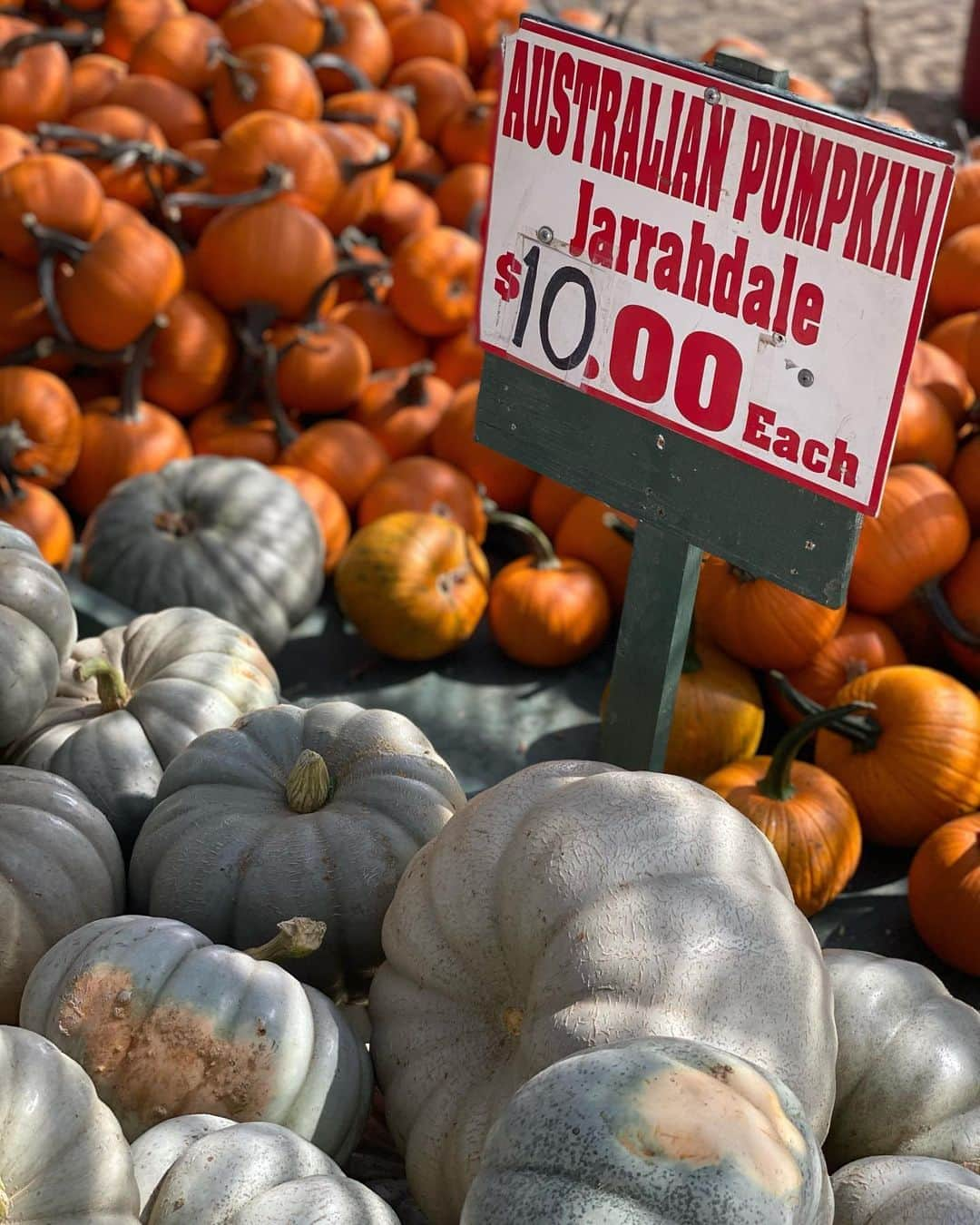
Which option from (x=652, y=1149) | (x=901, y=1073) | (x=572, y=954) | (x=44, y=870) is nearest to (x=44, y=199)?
(x=44, y=870)

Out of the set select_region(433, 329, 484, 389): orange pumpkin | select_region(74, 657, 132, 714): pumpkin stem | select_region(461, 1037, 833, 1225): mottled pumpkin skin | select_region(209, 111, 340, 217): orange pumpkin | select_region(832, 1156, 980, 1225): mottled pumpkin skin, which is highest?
select_region(209, 111, 340, 217): orange pumpkin

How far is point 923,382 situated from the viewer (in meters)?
4.15

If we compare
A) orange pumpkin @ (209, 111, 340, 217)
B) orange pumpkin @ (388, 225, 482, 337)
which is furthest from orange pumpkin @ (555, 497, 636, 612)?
orange pumpkin @ (209, 111, 340, 217)

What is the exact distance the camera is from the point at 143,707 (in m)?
2.63

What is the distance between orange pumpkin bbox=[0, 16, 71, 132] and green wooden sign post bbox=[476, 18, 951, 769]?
129 inches

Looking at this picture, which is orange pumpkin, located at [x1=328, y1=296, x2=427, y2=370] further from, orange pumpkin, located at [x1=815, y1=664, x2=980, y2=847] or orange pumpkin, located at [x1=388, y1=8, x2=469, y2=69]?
orange pumpkin, located at [x1=815, y1=664, x2=980, y2=847]

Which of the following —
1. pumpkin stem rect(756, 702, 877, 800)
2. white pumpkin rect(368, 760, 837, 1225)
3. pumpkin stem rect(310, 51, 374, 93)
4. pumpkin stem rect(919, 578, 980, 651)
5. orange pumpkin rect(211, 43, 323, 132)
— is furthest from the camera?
pumpkin stem rect(310, 51, 374, 93)

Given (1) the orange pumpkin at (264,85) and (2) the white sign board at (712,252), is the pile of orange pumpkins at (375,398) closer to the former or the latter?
(1) the orange pumpkin at (264,85)

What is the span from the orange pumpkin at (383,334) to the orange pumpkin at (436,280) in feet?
0.24

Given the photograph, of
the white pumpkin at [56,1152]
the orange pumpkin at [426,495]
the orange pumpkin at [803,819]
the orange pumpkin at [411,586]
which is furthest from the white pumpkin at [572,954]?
the orange pumpkin at [426,495]

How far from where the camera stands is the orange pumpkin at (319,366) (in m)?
4.70

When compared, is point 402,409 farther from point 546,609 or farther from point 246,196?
point 546,609

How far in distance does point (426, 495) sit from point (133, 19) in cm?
255

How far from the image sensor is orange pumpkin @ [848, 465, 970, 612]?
3.72m
